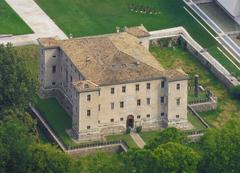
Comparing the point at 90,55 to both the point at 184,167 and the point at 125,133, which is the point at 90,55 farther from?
the point at 184,167

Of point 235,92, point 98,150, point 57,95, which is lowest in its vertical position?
point 98,150

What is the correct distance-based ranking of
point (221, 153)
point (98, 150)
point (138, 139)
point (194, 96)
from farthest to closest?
point (194, 96) < point (138, 139) < point (98, 150) < point (221, 153)

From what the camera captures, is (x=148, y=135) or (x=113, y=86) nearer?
(x=113, y=86)

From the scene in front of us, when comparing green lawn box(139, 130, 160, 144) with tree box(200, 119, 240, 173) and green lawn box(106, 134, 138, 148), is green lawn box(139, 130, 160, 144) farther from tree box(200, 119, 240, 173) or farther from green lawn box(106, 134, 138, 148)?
tree box(200, 119, 240, 173)

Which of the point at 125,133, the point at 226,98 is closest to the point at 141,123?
the point at 125,133

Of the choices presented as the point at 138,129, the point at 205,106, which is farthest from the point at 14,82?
the point at 205,106

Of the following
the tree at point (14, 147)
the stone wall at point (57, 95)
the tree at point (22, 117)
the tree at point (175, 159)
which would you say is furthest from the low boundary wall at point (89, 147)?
the tree at point (175, 159)

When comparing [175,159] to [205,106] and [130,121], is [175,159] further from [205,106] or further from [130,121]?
[205,106]
